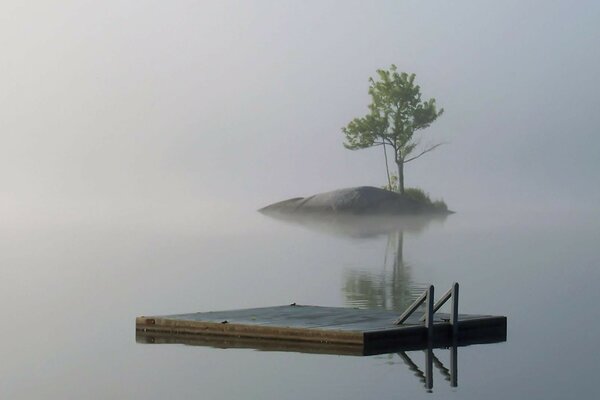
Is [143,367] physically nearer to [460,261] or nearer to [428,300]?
[428,300]

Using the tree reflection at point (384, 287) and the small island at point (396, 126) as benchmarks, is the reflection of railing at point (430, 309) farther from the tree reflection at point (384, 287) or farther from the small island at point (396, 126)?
the small island at point (396, 126)

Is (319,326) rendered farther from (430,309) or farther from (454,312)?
(454,312)

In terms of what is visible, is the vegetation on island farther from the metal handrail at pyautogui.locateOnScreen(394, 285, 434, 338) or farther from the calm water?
the metal handrail at pyautogui.locateOnScreen(394, 285, 434, 338)

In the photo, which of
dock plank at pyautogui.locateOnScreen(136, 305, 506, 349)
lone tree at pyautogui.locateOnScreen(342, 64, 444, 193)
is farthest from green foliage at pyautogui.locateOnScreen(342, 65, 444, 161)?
dock plank at pyautogui.locateOnScreen(136, 305, 506, 349)

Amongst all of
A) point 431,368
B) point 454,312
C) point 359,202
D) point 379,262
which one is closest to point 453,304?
point 454,312

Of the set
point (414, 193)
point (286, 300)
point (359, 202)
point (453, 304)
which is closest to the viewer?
point (453, 304)

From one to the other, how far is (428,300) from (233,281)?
806 inches

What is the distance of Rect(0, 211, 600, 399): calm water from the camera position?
2484 cm

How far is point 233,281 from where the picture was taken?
46.5 metres

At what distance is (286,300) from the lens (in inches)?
1518

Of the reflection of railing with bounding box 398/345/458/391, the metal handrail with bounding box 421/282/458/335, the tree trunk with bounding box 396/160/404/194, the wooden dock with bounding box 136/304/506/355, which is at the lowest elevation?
the reflection of railing with bounding box 398/345/458/391

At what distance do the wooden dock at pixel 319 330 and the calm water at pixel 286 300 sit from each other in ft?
0.91

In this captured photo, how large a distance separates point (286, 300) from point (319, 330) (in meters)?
12.2

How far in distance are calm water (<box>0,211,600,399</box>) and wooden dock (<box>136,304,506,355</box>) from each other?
0.28 metres
